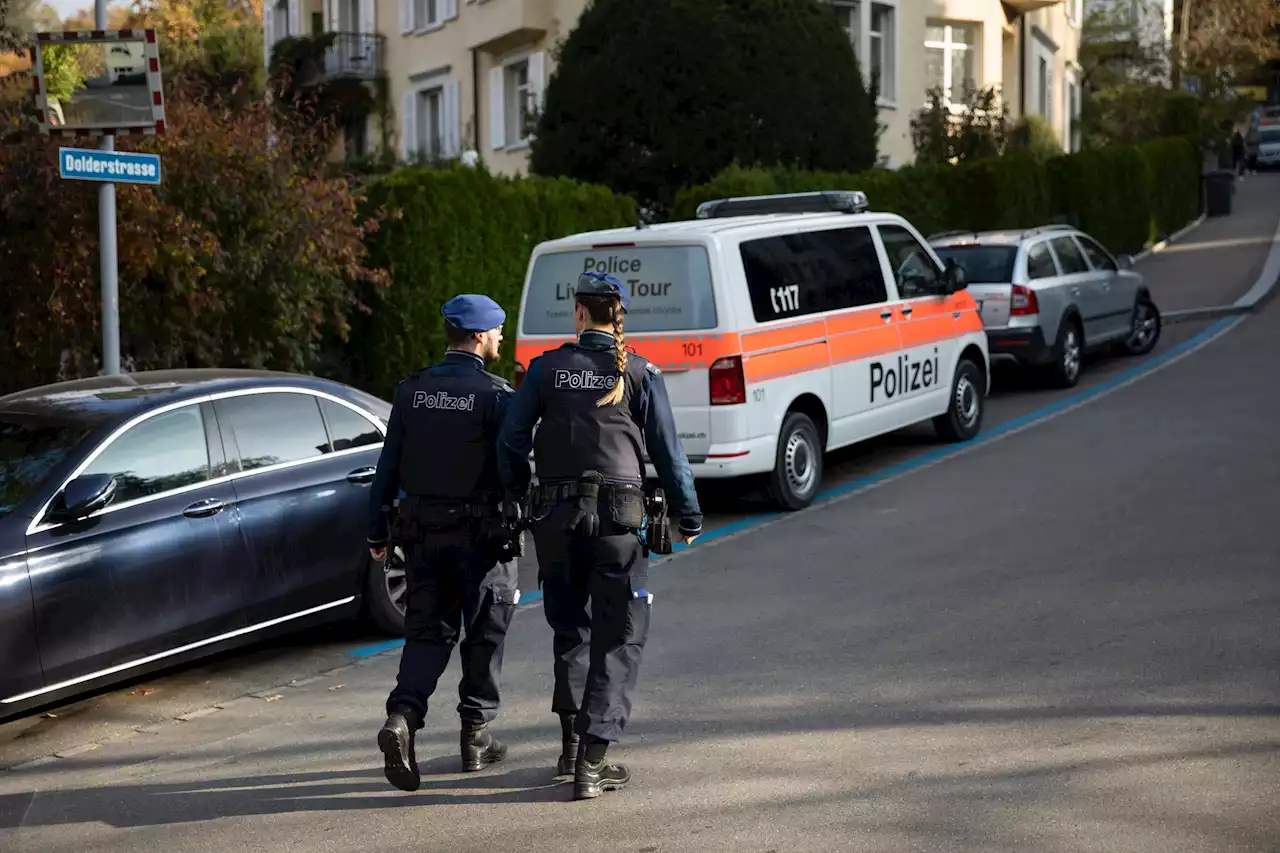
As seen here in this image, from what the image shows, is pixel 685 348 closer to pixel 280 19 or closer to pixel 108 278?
pixel 108 278

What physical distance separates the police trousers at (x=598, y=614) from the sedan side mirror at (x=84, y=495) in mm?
2224

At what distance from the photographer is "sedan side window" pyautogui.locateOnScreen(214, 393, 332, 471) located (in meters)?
8.29

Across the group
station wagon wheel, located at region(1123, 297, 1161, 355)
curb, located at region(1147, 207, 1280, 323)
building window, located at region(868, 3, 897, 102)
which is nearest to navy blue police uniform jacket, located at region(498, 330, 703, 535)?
station wagon wheel, located at region(1123, 297, 1161, 355)

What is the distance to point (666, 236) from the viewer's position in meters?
11.7

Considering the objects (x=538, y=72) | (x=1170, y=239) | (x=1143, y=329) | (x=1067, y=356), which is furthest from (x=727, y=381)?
(x=1170, y=239)

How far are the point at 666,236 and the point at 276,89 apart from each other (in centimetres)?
703

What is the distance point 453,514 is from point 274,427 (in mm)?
2528

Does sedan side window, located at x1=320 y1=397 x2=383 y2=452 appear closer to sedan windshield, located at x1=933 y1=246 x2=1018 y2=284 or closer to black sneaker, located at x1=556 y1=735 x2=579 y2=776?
black sneaker, located at x1=556 y1=735 x2=579 y2=776

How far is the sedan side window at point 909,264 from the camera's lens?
1361 cm

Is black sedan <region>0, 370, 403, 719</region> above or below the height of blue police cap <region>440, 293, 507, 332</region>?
below

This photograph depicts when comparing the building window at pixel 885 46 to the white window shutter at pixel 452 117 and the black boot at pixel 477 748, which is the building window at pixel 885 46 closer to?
the white window shutter at pixel 452 117

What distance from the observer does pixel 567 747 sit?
6312 millimetres

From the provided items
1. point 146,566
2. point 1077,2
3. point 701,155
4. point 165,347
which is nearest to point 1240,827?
point 146,566

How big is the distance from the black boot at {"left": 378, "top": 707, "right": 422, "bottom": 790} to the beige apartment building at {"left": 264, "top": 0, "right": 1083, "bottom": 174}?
79.5 feet
